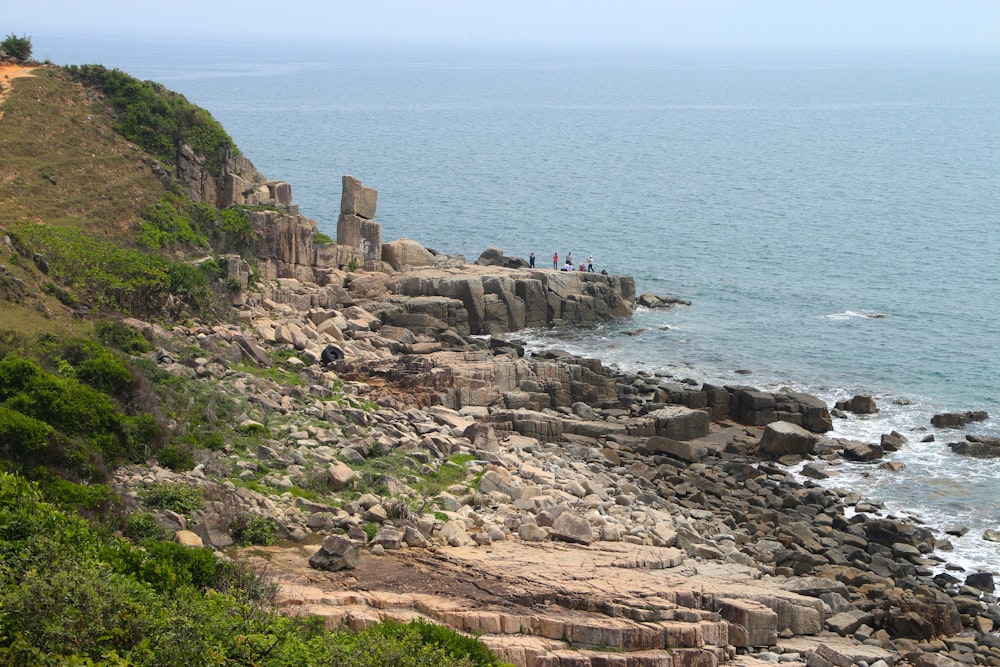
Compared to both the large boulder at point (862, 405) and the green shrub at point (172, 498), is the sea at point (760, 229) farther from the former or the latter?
the green shrub at point (172, 498)

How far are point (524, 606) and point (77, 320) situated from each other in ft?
70.1

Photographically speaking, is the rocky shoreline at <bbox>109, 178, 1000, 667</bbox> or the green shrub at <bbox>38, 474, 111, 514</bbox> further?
the rocky shoreline at <bbox>109, 178, 1000, 667</bbox>

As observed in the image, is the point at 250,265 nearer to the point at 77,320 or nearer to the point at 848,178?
the point at 77,320

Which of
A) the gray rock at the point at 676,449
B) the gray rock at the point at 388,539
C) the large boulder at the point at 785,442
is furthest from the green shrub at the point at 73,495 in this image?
the large boulder at the point at 785,442

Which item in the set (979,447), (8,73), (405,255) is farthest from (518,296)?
(8,73)

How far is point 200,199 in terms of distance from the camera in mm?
56969

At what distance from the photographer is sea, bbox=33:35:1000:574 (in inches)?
2105

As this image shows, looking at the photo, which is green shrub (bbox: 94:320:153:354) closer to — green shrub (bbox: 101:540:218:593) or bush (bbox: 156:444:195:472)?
bush (bbox: 156:444:195:472)

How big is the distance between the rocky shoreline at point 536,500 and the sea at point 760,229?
3908mm

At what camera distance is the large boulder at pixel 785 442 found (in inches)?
1778

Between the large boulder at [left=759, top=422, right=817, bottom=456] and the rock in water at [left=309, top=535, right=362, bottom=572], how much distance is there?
2353 cm

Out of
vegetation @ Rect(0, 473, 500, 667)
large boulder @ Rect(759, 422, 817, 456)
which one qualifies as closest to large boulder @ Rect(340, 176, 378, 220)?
large boulder @ Rect(759, 422, 817, 456)

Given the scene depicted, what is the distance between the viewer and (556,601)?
25.5 m

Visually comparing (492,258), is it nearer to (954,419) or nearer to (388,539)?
(954,419)
